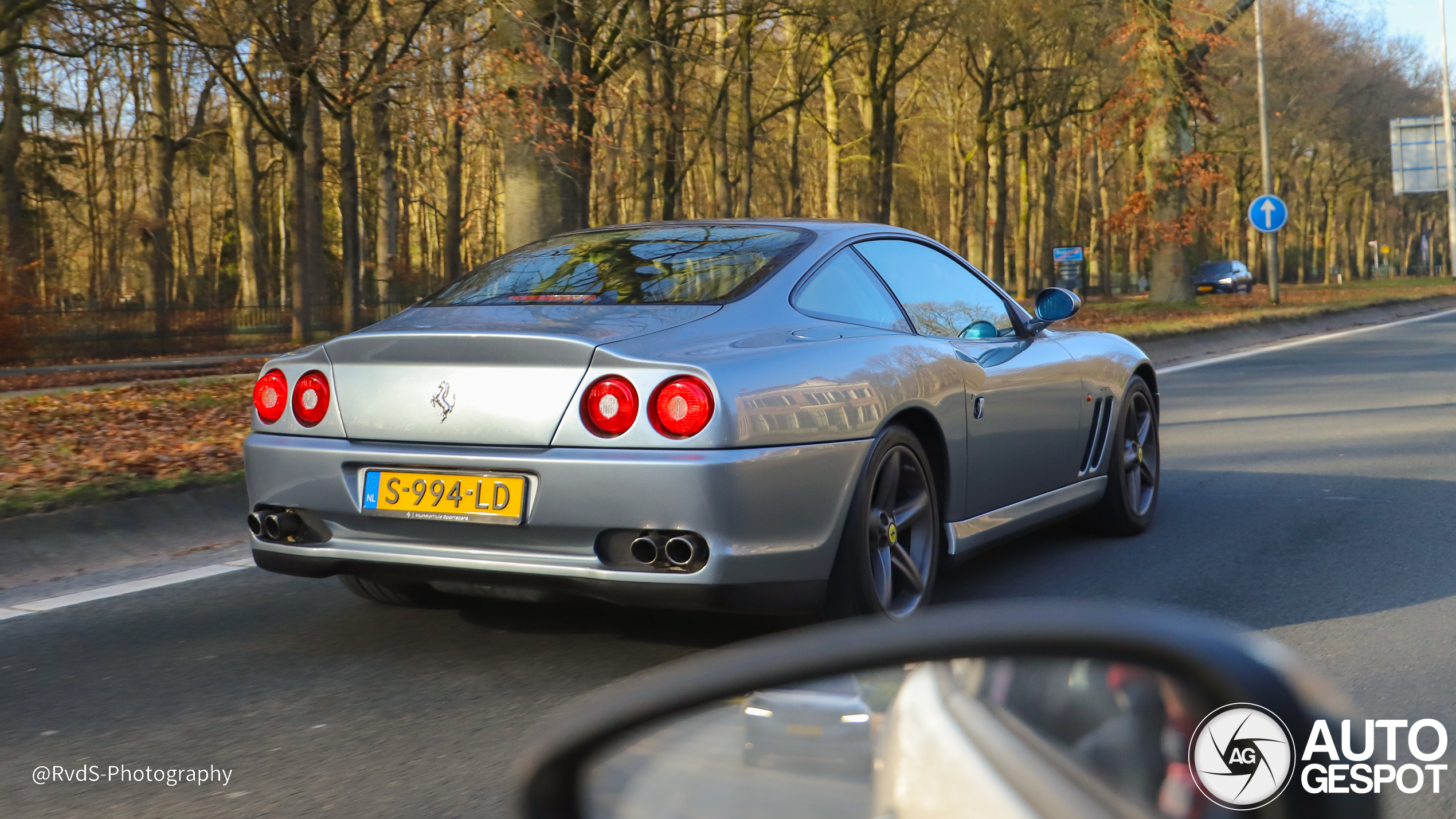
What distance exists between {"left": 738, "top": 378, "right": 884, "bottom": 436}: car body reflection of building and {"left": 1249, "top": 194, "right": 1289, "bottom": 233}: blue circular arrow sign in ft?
88.4

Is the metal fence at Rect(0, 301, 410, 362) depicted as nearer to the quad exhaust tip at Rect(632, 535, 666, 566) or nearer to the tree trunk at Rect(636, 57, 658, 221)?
the tree trunk at Rect(636, 57, 658, 221)

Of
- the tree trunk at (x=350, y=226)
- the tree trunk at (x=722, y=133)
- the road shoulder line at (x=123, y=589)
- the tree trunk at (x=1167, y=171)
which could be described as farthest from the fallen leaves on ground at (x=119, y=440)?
the tree trunk at (x=1167, y=171)

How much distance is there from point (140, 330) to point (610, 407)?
2695 centimetres

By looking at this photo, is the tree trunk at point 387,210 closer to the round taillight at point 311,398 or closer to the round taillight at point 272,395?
the round taillight at point 272,395

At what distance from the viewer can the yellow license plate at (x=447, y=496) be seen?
3.96 metres

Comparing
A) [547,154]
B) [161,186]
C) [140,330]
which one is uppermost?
[161,186]

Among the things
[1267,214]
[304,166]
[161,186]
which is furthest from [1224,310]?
[161,186]

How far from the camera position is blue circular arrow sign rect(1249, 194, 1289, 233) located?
29.0 metres

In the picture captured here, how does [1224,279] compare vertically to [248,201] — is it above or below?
below

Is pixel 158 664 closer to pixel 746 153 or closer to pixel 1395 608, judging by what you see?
pixel 1395 608

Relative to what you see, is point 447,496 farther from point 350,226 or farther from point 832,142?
point 832,142

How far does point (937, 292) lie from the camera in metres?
5.43

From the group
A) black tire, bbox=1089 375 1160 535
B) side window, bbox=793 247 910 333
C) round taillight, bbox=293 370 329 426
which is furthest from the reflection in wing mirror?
round taillight, bbox=293 370 329 426

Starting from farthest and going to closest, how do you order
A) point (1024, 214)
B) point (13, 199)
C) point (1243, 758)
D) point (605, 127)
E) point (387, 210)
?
point (1024, 214)
point (387, 210)
point (13, 199)
point (605, 127)
point (1243, 758)
